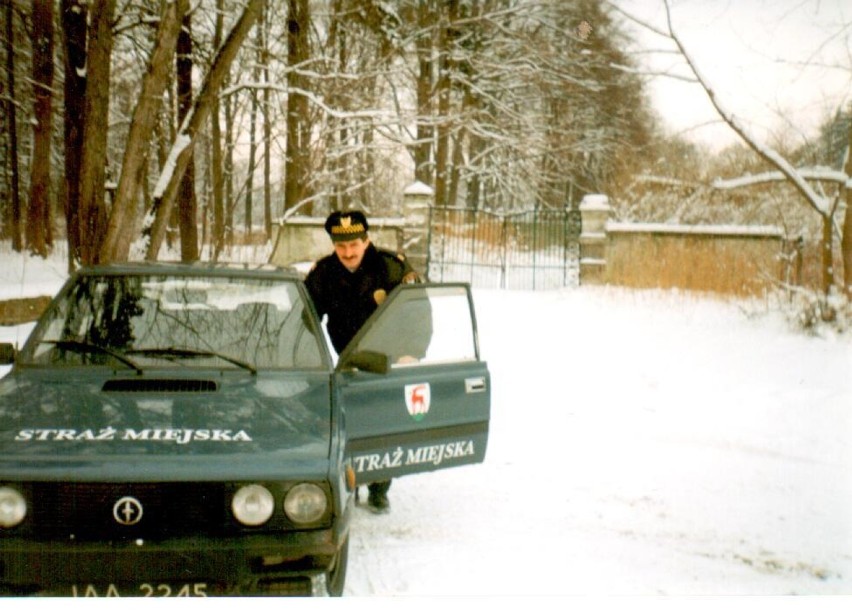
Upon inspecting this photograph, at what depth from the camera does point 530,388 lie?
7.17 m

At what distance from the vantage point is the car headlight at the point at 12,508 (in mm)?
2469

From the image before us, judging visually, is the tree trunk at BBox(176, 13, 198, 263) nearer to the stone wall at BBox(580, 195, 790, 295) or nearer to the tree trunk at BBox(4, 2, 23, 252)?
the tree trunk at BBox(4, 2, 23, 252)

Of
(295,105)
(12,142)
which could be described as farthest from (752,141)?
(12,142)

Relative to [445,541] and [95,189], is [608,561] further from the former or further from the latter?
[95,189]

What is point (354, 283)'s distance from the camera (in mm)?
4184

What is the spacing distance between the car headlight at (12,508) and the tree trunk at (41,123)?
502 centimetres

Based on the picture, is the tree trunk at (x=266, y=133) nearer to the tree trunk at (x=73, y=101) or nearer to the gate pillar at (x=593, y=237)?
the tree trunk at (x=73, y=101)

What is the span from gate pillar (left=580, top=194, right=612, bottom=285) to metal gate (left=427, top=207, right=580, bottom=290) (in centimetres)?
18

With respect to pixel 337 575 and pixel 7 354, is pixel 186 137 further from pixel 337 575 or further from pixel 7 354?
pixel 337 575

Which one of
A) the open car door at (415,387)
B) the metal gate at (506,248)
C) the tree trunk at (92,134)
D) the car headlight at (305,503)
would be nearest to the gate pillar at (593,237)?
the metal gate at (506,248)

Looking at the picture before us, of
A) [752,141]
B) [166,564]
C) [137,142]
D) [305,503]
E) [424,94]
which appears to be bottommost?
[166,564]

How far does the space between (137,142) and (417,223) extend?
6200 millimetres

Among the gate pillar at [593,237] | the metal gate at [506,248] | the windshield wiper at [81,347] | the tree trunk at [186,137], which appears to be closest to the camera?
the windshield wiper at [81,347]

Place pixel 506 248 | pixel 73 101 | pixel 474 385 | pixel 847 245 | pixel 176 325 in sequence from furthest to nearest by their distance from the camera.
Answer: pixel 506 248 → pixel 73 101 → pixel 847 245 → pixel 474 385 → pixel 176 325
